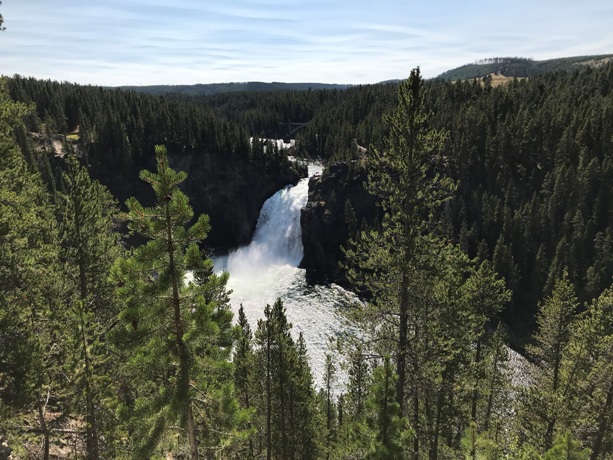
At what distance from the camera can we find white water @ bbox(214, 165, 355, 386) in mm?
58094

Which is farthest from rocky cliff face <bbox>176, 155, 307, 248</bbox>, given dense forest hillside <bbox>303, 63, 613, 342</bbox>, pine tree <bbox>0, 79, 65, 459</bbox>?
pine tree <bbox>0, 79, 65, 459</bbox>

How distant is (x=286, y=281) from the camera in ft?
244

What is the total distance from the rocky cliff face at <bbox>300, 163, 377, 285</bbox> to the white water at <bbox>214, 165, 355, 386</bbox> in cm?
421

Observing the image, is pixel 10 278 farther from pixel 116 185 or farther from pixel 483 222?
pixel 116 185

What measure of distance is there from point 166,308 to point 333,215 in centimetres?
6975

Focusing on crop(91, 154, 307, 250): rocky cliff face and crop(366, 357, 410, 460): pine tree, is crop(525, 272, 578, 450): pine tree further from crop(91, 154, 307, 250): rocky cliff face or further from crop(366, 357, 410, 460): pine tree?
crop(91, 154, 307, 250): rocky cliff face

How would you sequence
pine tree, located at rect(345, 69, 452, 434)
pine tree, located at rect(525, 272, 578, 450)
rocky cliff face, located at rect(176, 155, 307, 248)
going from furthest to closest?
rocky cliff face, located at rect(176, 155, 307, 248), pine tree, located at rect(525, 272, 578, 450), pine tree, located at rect(345, 69, 452, 434)

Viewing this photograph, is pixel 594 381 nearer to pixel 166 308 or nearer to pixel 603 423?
pixel 603 423

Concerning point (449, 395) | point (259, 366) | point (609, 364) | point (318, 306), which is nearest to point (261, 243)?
point (318, 306)

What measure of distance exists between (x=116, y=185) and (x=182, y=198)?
10153cm

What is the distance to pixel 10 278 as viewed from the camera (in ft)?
58.6

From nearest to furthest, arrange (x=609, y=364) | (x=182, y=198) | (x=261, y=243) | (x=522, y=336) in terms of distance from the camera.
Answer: (x=182, y=198) → (x=609, y=364) → (x=522, y=336) → (x=261, y=243)

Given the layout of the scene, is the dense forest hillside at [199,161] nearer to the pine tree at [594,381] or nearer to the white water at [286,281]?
the white water at [286,281]

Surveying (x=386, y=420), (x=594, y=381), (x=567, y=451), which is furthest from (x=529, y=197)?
(x=386, y=420)
